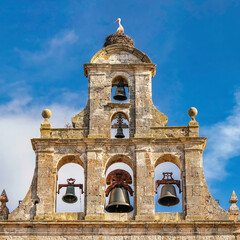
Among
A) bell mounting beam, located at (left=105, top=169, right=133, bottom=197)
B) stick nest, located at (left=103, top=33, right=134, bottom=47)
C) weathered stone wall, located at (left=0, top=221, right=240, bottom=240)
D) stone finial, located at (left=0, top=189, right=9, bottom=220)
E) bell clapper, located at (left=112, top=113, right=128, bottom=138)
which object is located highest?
stick nest, located at (left=103, top=33, right=134, bottom=47)

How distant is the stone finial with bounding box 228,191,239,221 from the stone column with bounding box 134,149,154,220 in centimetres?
260

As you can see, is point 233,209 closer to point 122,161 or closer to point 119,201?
point 119,201

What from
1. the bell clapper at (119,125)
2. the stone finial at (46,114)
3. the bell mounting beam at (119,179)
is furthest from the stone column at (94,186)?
the stone finial at (46,114)

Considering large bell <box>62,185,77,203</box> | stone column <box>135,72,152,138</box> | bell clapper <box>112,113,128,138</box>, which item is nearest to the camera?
large bell <box>62,185,77,203</box>

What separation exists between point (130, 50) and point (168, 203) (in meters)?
5.61

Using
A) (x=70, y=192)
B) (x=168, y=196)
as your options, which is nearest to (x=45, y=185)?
(x=70, y=192)

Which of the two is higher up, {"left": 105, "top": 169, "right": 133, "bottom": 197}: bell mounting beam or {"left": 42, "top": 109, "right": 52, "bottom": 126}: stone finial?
{"left": 42, "top": 109, "right": 52, "bottom": 126}: stone finial

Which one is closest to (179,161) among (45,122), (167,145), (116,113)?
(167,145)

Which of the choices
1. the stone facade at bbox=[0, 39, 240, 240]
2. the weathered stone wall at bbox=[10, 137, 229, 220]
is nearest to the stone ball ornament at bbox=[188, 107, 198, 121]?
the stone facade at bbox=[0, 39, 240, 240]

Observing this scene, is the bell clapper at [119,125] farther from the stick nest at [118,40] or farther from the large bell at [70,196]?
the stick nest at [118,40]

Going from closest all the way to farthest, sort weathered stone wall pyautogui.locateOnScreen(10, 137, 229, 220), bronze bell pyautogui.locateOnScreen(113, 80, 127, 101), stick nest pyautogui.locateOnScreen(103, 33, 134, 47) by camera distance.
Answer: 1. weathered stone wall pyautogui.locateOnScreen(10, 137, 229, 220)
2. bronze bell pyautogui.locateOnScreen(113, 80, 127, 101)
3. stick nest pyautogui.locateOnScreen(103, 33, 134, 47)

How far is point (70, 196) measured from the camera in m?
31.3

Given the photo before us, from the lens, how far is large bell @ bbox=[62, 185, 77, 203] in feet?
102

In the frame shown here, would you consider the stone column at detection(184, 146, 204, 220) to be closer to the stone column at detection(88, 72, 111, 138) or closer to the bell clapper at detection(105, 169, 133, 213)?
the bell clapper at detection(105, 169, 133, 213)
